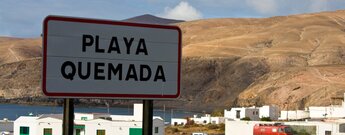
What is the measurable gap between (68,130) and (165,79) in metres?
0.71

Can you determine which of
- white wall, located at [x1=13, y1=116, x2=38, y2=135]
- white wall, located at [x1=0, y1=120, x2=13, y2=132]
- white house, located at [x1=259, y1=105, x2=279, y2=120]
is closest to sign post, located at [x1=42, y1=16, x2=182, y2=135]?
white wall, located at [x1=13, y1=116, x2=38, y2=135]

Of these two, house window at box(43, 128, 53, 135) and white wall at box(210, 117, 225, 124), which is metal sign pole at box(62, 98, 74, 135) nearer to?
house window at box(43, 128, 53, 135)

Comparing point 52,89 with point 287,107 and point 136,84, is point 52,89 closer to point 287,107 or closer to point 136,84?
point 136,84

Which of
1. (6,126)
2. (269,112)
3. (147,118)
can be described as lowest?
(6,126)

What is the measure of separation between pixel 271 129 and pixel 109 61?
2141 inches

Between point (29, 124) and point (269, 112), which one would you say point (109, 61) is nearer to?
point (29, 124)

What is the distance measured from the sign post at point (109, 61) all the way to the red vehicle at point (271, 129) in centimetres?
5355

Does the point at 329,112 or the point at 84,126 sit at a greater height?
the point at 84,126

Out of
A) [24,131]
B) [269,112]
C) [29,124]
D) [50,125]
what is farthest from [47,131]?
[269,112]

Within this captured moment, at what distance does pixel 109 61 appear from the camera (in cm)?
411

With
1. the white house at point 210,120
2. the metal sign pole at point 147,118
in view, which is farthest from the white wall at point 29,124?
the white house at point 210,120

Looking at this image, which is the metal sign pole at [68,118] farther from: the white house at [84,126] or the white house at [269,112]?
the white house at [269,112]

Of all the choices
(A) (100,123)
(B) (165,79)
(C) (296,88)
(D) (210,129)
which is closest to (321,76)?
(C) (296,88)

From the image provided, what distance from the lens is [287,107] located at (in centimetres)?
17400
